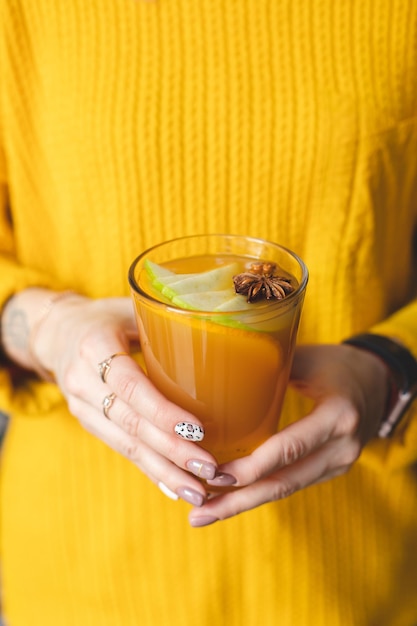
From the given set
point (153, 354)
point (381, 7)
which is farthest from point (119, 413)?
point (381, 7)

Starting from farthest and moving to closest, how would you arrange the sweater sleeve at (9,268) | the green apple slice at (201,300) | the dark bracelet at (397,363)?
the sweater sleeve at (9,268) → the dark bracelet at (397,363) → the green apple slice at (201,300)

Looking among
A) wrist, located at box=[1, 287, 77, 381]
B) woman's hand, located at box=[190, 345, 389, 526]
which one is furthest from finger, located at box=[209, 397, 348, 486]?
wrist, located at box=[1, 287, 77, 381]

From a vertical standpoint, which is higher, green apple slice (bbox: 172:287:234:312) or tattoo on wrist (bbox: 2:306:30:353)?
green apple slice (bbox: 172:287:234:312)

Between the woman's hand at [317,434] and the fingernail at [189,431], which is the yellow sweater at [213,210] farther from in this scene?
the fingernail at [189,431]

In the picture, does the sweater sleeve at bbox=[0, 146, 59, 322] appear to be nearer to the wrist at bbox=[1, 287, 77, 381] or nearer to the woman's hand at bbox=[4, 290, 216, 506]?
the wrist at bbox=[1, 287, 77, 381]

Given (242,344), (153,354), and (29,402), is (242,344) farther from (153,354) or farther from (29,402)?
(29,402)

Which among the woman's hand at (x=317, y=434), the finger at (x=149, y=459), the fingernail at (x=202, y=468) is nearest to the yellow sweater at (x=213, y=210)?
the woman's hand at (x=317, y=434)
